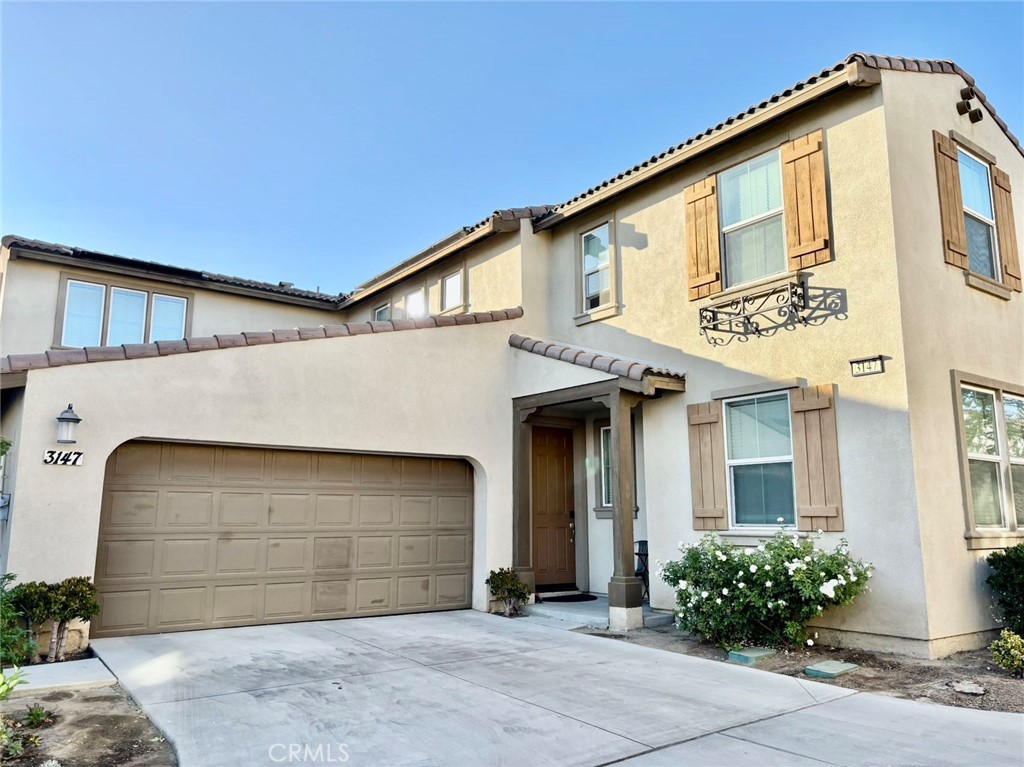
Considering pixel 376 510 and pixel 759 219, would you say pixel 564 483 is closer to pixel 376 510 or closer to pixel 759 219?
pixel 376 510

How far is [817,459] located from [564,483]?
4686 mm

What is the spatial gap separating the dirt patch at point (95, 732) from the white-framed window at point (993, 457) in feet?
26.3

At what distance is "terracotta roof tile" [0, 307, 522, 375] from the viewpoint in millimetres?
7105

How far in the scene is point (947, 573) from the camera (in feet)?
22.9

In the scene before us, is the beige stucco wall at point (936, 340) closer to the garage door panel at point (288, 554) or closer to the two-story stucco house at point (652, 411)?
the two-story stucco house at point (652, 411)

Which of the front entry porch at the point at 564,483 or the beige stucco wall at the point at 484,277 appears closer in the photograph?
the front entry porch at the point at 564,483

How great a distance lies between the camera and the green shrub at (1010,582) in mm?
7141

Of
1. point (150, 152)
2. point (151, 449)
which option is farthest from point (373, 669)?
point (150, 152)

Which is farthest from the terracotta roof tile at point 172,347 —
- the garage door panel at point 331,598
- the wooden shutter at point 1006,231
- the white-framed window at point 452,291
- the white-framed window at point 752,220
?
the wooden shutter at point 1006,231

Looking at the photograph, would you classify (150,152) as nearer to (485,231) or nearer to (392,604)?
(485,231)

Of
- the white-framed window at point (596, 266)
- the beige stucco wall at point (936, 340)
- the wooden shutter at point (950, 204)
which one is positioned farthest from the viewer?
the white-framed window at point (596, 266)

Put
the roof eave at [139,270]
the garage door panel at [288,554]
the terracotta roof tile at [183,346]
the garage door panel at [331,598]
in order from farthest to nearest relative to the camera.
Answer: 1. the roof eave at [139,270]
2. the garage door panel at [331,598]
3. the garage door panel at [288,554]
4. the terracotta roof tile at [183,346]

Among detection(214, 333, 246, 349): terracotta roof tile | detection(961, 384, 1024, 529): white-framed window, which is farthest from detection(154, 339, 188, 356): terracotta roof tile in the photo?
detection(961, 384, 1024, 529): white-framed window

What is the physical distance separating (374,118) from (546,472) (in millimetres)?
9018
